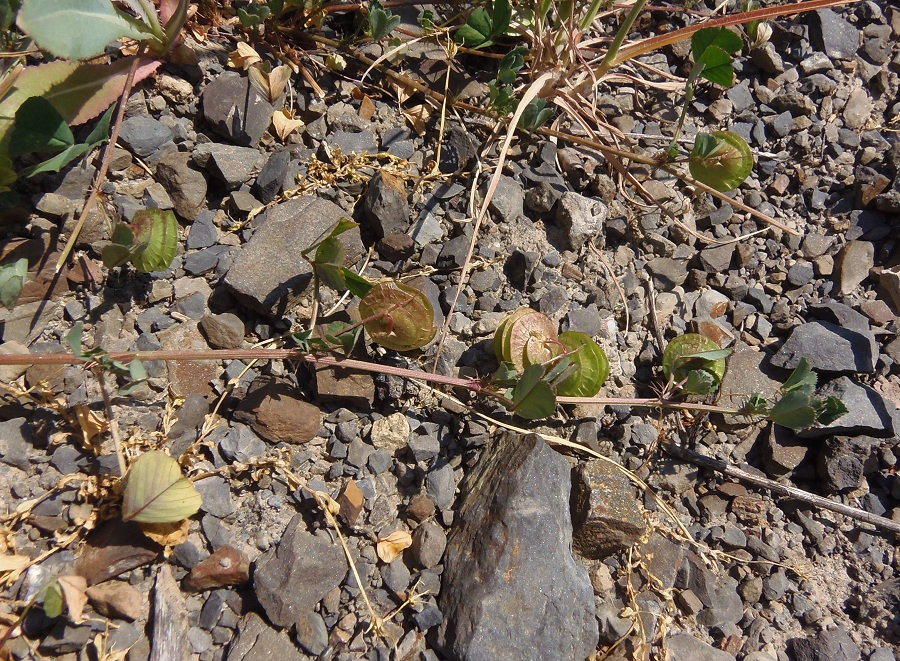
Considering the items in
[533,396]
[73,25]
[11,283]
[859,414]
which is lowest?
[859,414]

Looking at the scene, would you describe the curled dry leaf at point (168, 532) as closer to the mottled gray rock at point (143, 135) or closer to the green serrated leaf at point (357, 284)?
the green serrated leaf at point (357, 284)

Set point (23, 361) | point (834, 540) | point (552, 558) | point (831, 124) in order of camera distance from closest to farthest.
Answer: point (23, 361)
point (552, 558)
point (834, 540)
point (831, 124)

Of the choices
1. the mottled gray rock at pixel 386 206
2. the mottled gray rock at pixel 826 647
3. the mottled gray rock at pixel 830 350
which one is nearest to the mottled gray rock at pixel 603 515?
the mottled gray rock at pixel 826 647

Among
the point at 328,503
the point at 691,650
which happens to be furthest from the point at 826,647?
the point at 328,503

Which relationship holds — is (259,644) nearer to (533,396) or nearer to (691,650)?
(533,396)

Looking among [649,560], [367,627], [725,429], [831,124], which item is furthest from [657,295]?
[367,627]

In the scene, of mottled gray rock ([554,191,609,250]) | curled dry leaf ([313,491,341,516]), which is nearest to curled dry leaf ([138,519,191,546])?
curled dry leaf ([313,491,341,516])

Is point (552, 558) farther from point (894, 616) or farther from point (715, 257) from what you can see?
point (715, 257)

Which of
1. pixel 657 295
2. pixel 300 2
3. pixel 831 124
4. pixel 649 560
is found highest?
pixel 300 2

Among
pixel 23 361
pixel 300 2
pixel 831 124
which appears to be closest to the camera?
pixel 23 361
